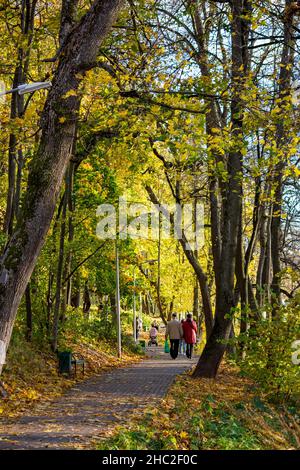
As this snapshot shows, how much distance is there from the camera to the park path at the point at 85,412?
8.57 m

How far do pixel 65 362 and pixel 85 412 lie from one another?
544cm

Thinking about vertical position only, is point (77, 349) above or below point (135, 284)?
below

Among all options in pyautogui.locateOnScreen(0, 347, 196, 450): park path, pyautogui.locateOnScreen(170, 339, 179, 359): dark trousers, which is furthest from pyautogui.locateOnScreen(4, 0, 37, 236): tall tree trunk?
pyautogui.locateOnScreen(170, 339, 179, 359): dark trousers

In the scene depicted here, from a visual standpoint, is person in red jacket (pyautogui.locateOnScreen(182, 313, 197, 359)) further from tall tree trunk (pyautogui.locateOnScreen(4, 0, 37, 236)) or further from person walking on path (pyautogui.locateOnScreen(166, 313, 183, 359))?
tall tree trunk (pyautogui.locateOnScreen(4, 0, 37, 236))

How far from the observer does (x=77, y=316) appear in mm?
21562

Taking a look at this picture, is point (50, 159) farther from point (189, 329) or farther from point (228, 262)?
point (189, 329)

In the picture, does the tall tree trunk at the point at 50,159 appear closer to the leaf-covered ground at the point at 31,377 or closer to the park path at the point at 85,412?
the park path at the point at 85,412

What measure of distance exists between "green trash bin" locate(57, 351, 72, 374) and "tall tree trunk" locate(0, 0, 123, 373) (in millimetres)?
6922

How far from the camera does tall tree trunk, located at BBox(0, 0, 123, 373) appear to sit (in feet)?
→ 30.9

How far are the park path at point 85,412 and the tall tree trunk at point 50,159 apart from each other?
136cm

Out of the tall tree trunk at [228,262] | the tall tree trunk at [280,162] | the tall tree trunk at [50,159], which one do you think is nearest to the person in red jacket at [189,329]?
the tall tree trunk at [280,162]
